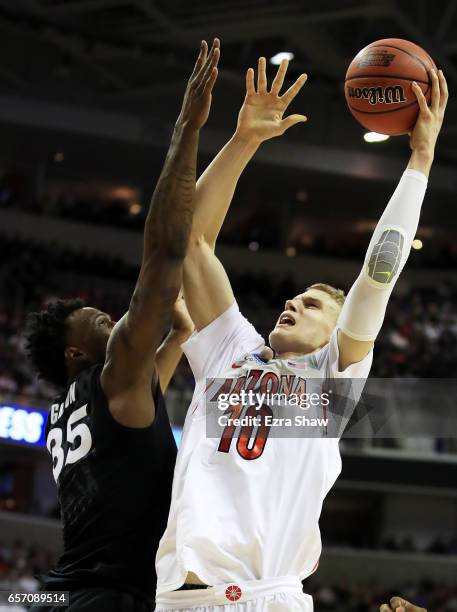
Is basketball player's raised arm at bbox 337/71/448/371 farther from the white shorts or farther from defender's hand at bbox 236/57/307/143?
the white shorts

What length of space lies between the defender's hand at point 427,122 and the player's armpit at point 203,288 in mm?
836

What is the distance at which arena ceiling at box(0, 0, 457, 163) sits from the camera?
1848 cm

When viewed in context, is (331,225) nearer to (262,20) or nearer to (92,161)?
(92,161)

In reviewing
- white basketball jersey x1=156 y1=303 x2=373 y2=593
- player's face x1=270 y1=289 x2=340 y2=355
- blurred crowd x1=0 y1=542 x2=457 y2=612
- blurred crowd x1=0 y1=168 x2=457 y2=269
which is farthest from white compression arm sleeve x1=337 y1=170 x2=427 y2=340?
blurred crowd x1=0 y1=168 x2=457 y2=269

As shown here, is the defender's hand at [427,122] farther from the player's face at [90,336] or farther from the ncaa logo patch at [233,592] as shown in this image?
the ncaa logo patch at [233,592]

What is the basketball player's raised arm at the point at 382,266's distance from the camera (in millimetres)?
3105

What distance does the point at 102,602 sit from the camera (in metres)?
2.86

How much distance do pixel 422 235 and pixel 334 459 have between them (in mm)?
23950

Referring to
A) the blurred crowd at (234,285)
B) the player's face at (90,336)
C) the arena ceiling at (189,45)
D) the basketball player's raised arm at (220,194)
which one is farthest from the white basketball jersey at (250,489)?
the arena ceiling at (189,45)

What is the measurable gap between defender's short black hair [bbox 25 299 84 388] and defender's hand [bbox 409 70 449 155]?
1.36 m

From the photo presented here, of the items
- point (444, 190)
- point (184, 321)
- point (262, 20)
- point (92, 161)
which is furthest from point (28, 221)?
point (184, 321)

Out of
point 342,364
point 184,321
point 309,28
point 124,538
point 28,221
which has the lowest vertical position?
point 124,538

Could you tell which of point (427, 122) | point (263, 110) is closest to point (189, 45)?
point (263, 110)

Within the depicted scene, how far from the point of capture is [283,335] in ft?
11.2
